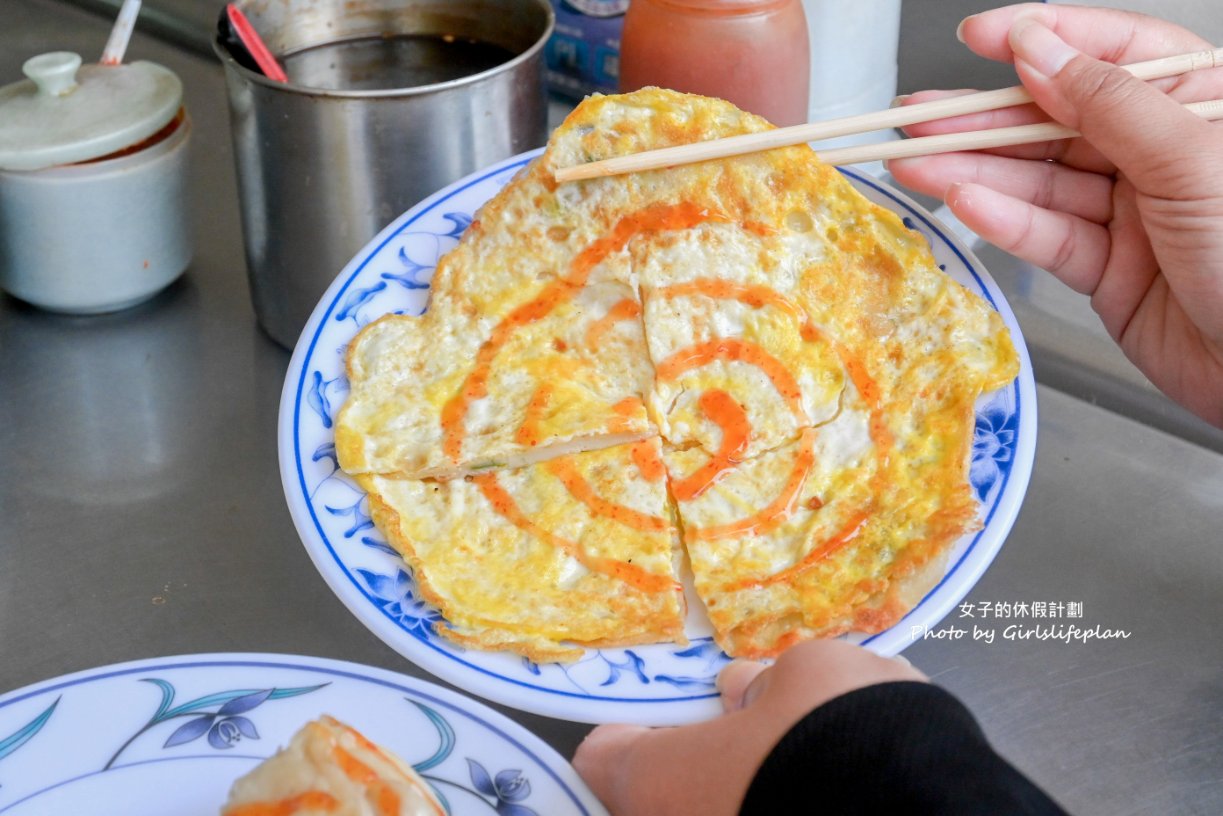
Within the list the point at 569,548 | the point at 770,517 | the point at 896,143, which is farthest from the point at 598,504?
the point at 896,143

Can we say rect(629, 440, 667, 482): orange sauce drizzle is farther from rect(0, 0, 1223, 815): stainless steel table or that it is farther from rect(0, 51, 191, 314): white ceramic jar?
rect(0, 51, 191, 314): white ceramic jar

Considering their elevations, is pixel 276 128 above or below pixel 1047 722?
above

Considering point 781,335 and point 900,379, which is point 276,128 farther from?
point 900,379

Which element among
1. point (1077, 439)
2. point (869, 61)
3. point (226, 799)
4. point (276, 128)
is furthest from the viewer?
point (869, 61)

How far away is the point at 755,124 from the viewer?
1189 mm

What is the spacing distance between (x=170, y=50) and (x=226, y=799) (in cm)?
196

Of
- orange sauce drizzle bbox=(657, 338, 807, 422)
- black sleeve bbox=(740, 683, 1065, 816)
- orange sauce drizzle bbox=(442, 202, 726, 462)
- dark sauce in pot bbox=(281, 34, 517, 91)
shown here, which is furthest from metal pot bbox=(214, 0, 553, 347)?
black sleeve bbox=(740, 683, 1065, 816)

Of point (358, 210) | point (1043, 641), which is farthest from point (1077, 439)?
point (358, 210)

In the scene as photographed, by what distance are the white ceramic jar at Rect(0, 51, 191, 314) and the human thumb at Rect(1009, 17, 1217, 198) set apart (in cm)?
110

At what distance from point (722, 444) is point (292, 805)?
54 centimetres

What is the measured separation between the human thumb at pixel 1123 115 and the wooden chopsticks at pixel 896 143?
3 centimetres

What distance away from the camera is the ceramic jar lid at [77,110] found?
142 cm

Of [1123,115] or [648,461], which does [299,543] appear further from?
[1123,115]

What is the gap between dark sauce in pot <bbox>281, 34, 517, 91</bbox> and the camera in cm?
149
